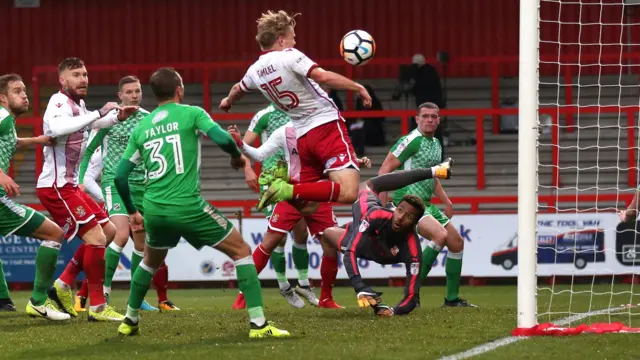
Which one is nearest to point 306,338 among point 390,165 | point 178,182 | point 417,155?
point 178,182

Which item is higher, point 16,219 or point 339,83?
point 339,83

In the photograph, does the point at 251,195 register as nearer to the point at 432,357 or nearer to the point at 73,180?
the point at 73,180

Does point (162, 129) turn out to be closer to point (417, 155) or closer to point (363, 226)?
point (363, 226)

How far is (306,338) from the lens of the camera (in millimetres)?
7934

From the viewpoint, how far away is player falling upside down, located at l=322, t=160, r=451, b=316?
957 centimetres

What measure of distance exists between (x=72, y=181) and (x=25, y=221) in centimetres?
74

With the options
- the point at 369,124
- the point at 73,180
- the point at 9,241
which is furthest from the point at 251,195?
the point at 73,180

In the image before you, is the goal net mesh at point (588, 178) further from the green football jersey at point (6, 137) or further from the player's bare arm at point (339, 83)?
the green football jersey at point (6, 137)

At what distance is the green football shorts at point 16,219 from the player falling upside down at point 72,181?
0.37m

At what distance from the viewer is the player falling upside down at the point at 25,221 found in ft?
31.2

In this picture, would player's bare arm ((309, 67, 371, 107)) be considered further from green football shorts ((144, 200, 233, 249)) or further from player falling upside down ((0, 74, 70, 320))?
player falling upside down ((0, 74, 70, 320))

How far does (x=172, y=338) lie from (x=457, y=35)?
57.4 feet

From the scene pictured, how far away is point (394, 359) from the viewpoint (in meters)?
6.85

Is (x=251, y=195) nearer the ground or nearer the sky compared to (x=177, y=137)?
nearer the ground
